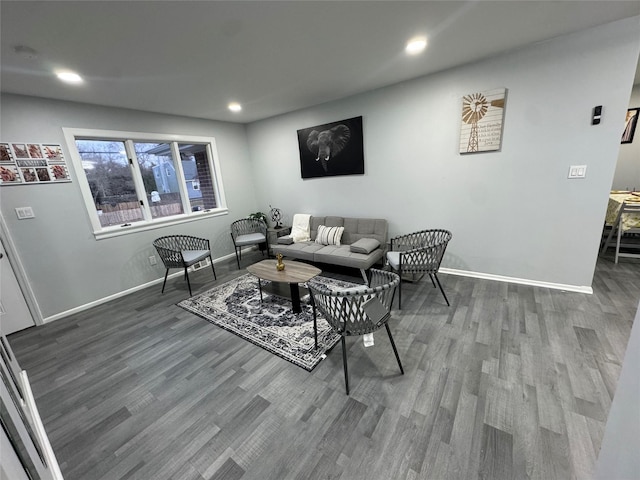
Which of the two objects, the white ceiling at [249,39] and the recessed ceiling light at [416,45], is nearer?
the white ceiling at [249,39]

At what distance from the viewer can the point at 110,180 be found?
3.44 m

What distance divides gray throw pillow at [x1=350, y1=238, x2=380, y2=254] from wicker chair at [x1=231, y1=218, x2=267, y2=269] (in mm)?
1851

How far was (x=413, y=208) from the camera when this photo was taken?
350cm

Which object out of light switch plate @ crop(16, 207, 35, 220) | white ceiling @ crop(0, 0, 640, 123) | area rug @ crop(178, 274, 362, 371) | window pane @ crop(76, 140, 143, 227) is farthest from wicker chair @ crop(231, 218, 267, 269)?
light switch plate @ crop(16, 207, 35, 220)

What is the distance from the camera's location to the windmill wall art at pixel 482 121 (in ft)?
8.94

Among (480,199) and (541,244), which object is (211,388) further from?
(541,244)

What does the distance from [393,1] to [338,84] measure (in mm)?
1540

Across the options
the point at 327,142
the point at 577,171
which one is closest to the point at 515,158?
the point at 577,171

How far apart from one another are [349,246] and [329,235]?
1.39 feet

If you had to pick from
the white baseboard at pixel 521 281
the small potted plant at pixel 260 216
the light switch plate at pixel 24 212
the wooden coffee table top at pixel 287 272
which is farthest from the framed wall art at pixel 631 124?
the light switch plate at pixel 24 212

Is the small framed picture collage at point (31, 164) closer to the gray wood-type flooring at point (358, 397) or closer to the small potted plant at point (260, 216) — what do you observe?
the gray wood-type flooring at point (358, 397)

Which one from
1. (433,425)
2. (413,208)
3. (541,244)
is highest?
(413,208)

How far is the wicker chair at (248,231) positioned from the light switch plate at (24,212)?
2.36 metres

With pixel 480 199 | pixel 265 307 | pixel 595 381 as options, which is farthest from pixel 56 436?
pixel 480 199
